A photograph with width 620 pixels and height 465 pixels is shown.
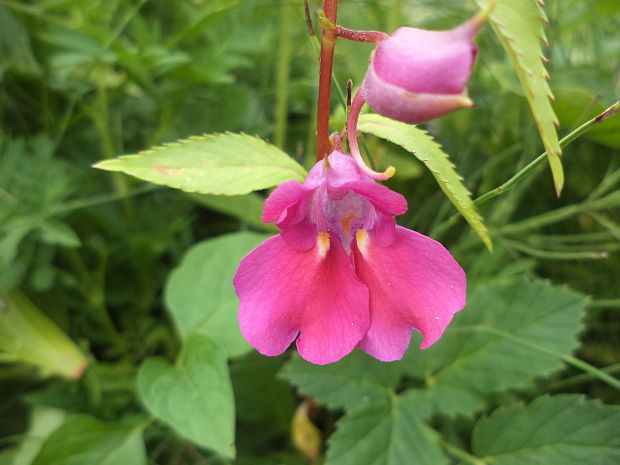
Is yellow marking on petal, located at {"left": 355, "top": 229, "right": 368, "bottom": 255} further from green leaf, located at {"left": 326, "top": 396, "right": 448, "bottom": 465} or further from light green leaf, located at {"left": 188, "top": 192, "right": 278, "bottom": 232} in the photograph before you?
light green leaf, located at {"left": 188, "top": 192, "right": 278, "bottom": 232}

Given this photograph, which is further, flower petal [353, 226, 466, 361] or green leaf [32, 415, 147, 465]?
green leaf [32, 415, 147, 465]

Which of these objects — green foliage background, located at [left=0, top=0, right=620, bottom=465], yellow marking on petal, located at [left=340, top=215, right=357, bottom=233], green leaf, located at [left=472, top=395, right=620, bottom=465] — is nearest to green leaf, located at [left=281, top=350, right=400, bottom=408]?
green foliage background, located at [left=0, top=0, right=620, bottom=465]

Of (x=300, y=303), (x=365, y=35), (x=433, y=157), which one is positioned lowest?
(x=300, y=303)

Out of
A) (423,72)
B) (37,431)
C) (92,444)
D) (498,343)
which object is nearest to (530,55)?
(423,72)

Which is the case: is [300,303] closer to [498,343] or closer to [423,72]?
[423,72]

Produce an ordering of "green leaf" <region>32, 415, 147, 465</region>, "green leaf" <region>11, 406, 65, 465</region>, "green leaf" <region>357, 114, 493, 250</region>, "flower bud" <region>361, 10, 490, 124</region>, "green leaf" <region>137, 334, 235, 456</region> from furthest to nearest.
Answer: "green leaf" <region>11, 406, 65, 465</region>, "green leaf" <region>32, 415, 147, 465</region>, "green leaf" <region>137, 334, 235, 456</region>, "green leaf" <region>357, 114, 493, 250</region>, "flower bud" <region>361, 10, 490, 124</region>

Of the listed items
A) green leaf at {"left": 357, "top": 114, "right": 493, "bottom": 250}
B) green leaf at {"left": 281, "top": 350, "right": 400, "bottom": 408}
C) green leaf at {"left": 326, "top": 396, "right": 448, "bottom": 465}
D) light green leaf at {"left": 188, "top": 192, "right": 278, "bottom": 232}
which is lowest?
green leaf at {"left": 326, "top": 396, "right": 448, "bottom": 465}
